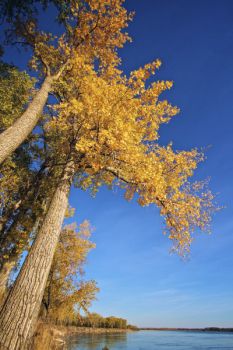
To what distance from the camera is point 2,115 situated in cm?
1034

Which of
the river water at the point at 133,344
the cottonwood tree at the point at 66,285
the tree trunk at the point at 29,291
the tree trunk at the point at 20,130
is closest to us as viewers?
the tree trunk at the point at 29,291

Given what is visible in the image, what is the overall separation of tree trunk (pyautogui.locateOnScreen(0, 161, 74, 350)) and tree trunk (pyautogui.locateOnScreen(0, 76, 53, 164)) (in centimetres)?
211

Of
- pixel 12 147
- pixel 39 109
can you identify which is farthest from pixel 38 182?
pixel 12 147

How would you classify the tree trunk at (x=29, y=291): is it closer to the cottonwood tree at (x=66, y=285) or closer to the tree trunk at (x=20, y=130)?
the tree trunk at (x=20, y=130)

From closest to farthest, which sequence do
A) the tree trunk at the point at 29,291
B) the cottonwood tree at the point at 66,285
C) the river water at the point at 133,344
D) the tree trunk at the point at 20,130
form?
1. the tree trunk at the point at 29,291
2. the tree trunk at the point at 20,130
3. the cottonwood tree at the point at 66,285
4. the river water at the point at 133,344

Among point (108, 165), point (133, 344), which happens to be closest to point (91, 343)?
point (133, 344)

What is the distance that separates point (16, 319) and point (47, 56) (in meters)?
11.0

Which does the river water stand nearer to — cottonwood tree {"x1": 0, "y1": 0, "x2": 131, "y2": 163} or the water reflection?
the water reflection

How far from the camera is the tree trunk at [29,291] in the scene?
4848mm

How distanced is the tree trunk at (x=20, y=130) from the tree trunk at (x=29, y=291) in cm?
211

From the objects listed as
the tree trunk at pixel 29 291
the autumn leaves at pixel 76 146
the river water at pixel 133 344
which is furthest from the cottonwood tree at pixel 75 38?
the river water at pixel 133 344

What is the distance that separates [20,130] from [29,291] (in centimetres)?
489

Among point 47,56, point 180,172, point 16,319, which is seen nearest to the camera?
point 16,319

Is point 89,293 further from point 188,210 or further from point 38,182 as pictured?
point 188,210
